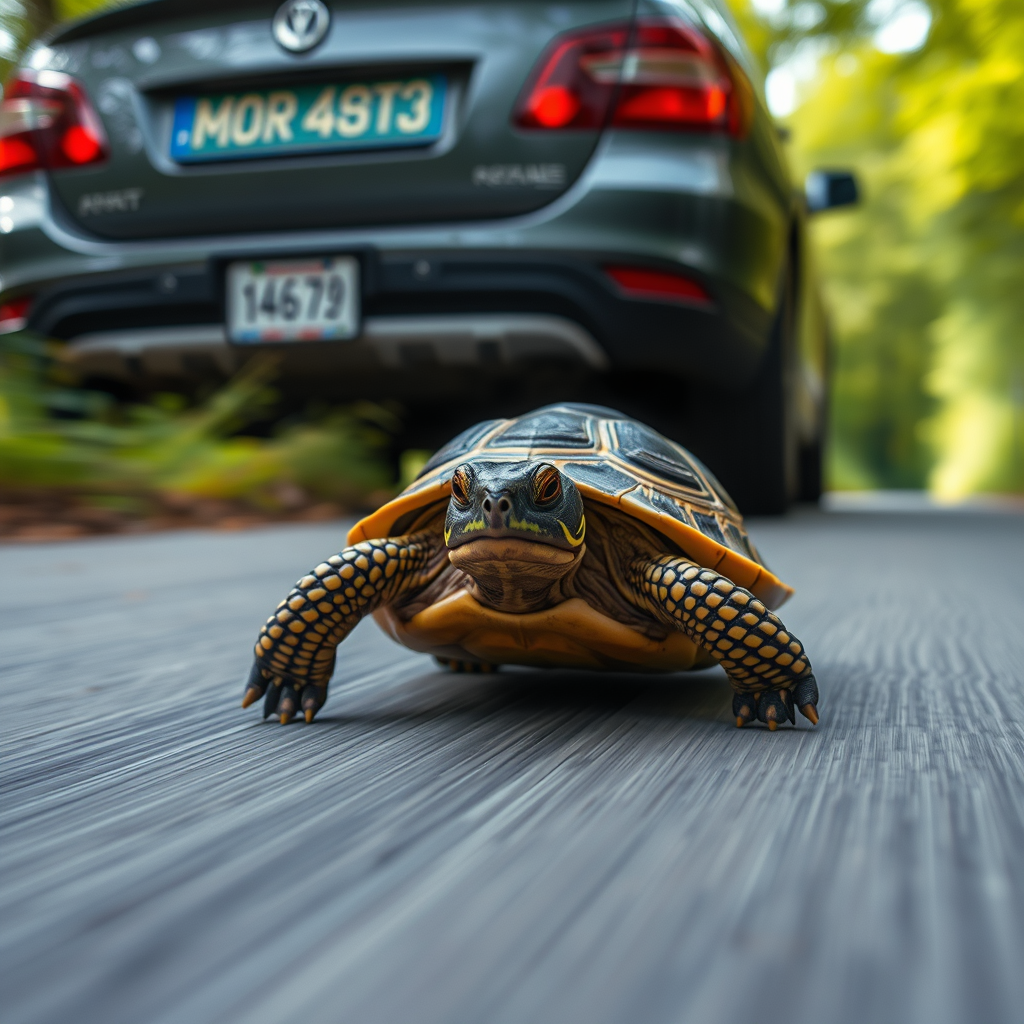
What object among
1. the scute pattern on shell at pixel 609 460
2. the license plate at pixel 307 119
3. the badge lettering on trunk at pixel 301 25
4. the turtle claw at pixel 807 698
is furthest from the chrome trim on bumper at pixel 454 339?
the turtle claw at pixel 807 698

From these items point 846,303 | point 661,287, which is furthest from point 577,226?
point 846,303

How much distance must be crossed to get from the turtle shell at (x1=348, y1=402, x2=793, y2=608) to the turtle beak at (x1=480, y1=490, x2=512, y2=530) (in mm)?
173

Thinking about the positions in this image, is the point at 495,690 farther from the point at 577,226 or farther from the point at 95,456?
the point at 95,456

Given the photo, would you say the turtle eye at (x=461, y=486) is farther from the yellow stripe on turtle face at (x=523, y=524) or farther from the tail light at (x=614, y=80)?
the tail light at (x=614, y=80)

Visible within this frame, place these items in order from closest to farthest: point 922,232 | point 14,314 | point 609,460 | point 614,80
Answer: point 609,460
point 614,80
point 14,314
point 922,232

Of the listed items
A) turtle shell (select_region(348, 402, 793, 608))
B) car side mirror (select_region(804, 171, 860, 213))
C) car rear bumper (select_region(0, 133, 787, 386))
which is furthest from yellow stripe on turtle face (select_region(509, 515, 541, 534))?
car side mirror (select_region(804, 171, 860, 213))

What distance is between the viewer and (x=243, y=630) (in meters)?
1.74

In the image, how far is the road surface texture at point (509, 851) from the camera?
49 centimetres

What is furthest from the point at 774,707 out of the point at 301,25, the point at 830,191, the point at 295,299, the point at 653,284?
the point at 830,191

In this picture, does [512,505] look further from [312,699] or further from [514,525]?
[312,699]

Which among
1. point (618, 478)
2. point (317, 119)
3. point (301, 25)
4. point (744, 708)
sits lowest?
point (744, 708)

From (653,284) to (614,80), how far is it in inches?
21.9

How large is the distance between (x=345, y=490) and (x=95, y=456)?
1335 millimetres

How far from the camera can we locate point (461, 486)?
1.09 metres
